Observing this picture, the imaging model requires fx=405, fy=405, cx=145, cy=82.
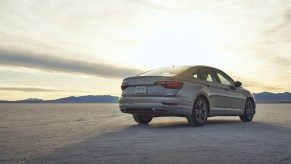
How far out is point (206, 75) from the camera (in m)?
11.5

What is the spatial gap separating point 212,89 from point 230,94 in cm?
123

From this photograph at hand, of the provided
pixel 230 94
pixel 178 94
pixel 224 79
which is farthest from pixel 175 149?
pixel 224 79

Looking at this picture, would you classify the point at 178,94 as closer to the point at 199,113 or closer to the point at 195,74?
the point at 199,113

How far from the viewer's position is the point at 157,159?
5410 millimetres

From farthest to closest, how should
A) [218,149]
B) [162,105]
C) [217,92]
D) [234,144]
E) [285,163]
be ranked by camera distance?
[217,92]
[162,105]
[234,144]
[218,149]
[285,163]

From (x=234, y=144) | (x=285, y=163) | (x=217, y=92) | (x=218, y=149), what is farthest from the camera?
(x=217, y=92)

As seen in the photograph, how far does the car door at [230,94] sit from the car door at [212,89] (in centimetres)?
28

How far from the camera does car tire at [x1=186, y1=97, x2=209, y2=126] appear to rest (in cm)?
1042

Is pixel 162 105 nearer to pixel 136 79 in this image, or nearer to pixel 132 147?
pixel 136 79

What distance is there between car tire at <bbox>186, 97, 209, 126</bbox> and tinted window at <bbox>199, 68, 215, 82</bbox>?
71 centimetres

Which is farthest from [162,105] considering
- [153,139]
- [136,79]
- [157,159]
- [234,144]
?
[157,159]

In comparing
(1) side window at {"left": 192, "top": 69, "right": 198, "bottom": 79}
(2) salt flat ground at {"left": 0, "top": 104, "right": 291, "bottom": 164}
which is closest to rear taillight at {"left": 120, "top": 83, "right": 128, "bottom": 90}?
(1) side window at {"left": 192, "top": 69, "right": 198, "bottom": 79}

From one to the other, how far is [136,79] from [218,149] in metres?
4.49

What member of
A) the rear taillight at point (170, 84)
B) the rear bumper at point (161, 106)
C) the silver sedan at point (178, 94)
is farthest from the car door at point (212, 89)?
the rear taillight at point (170, 84)
